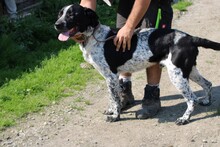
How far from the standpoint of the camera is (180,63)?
492cm

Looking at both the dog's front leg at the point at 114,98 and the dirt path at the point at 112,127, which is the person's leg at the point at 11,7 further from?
the dog's front leg at the point at 114,98

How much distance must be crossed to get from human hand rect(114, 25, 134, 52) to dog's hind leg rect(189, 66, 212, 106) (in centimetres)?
96

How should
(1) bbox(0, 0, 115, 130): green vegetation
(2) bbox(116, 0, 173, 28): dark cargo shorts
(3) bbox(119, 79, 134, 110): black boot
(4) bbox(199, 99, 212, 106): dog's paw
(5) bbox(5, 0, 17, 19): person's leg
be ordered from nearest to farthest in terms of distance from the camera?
(2) bbox(116, 0, 173, 28): dark cargo shorts
(4) bbox(199, 99, 212, 106): dog's paw
(3) bbox(119, 79, 134, 110): black boot
(1) bbox(0, 0, 115, 130): green vegetation
(5) bbox(5, 0, 17, 19): person's leg

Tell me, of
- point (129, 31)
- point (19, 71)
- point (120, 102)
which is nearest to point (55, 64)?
point (19, 71)

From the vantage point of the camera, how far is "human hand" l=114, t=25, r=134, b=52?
4898 mm

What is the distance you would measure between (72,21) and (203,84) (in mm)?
1837

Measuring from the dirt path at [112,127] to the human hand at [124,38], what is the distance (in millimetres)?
946

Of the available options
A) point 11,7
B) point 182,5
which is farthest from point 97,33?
point 182,5

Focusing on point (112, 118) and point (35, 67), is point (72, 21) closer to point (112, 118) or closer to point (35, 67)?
point (112, 118)

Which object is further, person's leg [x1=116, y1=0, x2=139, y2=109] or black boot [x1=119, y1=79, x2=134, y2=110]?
black boot [x1=119, y1=79, x2=134, y2=110]

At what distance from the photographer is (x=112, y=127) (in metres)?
5.22

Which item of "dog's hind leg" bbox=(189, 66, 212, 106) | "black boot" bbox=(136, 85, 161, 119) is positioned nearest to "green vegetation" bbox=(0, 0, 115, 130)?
"black boot" bbox=(136, 85, 161, 119)

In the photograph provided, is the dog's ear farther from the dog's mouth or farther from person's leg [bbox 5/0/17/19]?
person's leg [bbox 5/0/17/19]

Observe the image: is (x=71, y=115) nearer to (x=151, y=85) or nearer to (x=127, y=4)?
(x=151, y=85)
